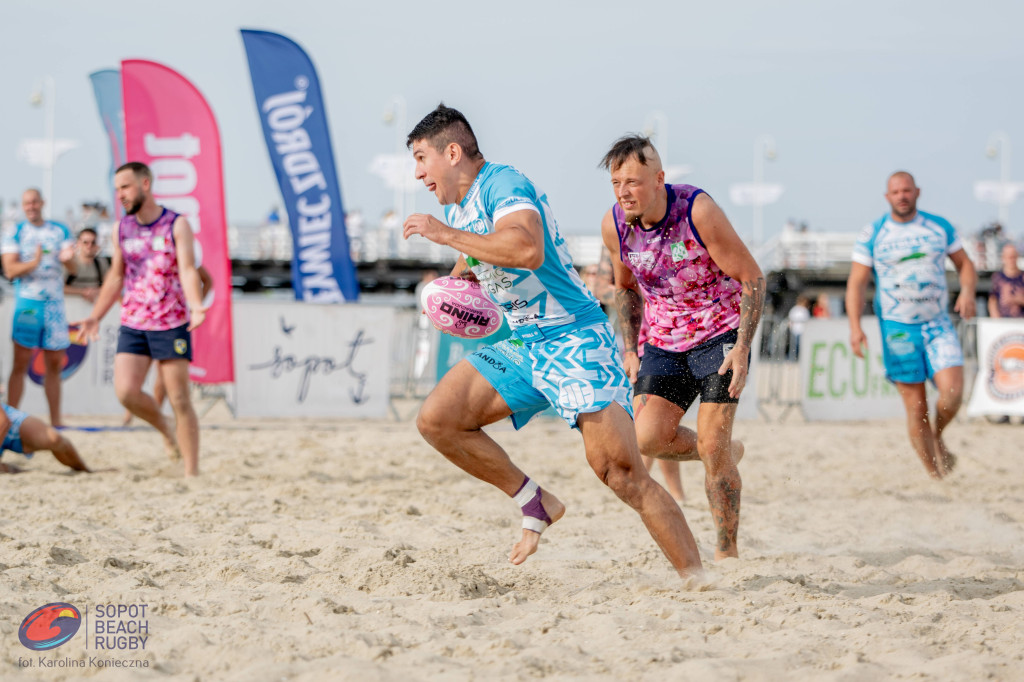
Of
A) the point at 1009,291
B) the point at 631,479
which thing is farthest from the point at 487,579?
the point at 1009,291

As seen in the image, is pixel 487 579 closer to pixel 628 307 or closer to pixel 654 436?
pixel 654 436

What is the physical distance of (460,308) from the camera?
355cm

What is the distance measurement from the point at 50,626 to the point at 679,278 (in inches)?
102

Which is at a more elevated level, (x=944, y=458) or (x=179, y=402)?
(x=179, y=402)

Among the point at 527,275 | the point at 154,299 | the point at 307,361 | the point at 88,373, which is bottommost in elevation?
the point at 88,373

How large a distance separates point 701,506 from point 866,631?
2.65 m

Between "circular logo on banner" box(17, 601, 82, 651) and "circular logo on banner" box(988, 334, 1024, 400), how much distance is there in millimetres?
10488

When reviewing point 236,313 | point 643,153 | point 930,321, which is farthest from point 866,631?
point 236,313

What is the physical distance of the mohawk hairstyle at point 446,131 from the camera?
348cm

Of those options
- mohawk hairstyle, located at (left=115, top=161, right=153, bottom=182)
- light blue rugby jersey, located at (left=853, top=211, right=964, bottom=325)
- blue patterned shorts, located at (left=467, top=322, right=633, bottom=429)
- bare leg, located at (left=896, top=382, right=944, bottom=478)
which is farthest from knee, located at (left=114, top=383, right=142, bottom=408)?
bare leg, located at (left=896, top=382, right=944, bottom=478)

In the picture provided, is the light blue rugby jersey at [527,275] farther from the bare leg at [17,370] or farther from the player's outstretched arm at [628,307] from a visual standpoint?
the bare leg at [17,370]

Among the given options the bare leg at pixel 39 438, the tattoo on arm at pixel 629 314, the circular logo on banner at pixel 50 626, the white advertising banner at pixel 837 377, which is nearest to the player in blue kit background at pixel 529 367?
the tattoo on arm at pixel 629 314

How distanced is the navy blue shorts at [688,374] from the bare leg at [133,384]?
328cm

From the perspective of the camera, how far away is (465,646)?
2770mm
